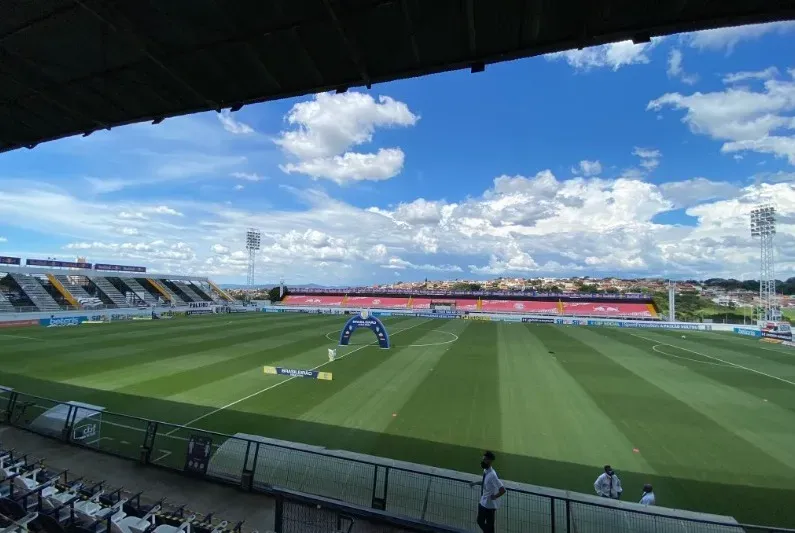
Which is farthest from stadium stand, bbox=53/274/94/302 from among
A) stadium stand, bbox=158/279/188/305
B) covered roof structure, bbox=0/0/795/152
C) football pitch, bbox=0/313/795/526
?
covered roof structure, bbox=0/0/795/152

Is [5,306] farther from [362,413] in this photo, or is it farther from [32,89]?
[32,89]

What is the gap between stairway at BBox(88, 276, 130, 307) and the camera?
56697mm

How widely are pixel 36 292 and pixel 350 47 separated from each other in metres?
62.8

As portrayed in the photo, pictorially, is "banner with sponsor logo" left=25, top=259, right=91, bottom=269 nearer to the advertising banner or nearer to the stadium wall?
the advertising banner

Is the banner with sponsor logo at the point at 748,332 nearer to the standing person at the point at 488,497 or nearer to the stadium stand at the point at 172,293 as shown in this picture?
the standing person at the point at 488,497

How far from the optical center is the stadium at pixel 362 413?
541 cm

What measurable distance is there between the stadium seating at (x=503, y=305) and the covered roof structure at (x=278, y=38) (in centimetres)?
6429

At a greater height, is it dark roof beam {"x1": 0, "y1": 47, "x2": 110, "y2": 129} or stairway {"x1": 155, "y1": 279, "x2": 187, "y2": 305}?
dark roof beam {"x1": 0, "y1": 47, "x2": 110, "y2": 129}

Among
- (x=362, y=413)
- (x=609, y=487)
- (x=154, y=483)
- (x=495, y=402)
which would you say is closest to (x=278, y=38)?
(x=154, y=483)

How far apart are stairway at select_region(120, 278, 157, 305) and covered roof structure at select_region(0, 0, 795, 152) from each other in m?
63.8

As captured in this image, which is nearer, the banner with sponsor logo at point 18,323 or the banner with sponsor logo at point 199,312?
the banner with sponsor logo at point 18,323

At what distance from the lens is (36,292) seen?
48656 mm

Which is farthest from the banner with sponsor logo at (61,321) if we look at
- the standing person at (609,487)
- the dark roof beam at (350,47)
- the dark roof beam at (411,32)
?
the standing person at (609,487)

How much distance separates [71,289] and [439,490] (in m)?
65.0
